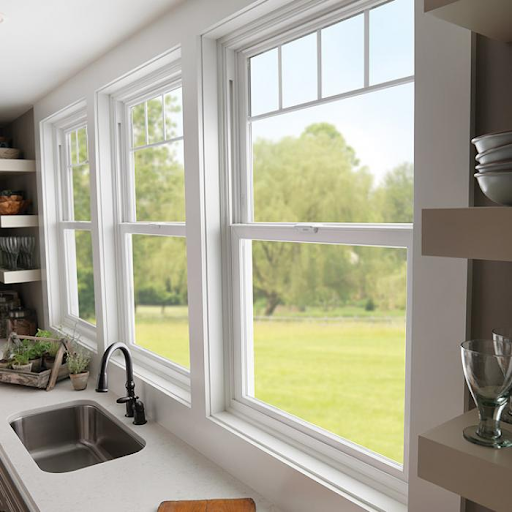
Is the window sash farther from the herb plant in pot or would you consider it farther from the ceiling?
the herb plant in pot

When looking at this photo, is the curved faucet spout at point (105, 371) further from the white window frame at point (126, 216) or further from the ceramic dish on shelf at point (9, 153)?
the ceramic dish on shelf at point (9, 153)

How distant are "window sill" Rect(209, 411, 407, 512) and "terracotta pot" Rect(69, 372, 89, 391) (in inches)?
43.0

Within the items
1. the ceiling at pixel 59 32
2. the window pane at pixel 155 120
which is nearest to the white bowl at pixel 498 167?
the ceiling at pixel 59 32

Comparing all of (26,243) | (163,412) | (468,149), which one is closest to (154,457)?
(163,412)

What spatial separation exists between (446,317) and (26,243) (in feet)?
11.6

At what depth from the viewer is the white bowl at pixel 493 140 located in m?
0.76

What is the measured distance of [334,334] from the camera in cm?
877

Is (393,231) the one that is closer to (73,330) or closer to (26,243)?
(73,330)

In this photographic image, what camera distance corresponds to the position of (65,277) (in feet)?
11.9

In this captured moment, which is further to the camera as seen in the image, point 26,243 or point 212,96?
point 26,243

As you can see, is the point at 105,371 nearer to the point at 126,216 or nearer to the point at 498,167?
the point at 126,216

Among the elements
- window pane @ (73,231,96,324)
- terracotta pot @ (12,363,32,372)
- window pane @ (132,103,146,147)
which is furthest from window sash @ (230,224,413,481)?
window pane @ (132,103,146,147)

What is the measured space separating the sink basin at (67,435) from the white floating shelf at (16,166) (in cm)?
193

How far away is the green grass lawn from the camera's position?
328 inches
